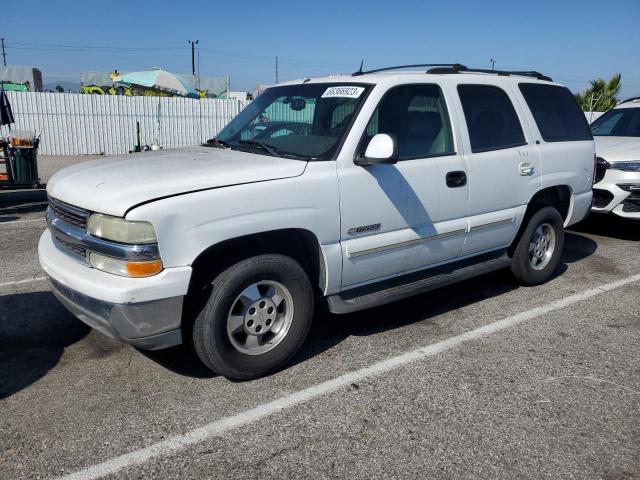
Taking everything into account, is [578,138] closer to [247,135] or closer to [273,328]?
[247,135]

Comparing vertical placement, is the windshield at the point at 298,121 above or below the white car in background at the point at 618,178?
above

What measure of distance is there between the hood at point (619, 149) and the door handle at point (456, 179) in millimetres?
4062

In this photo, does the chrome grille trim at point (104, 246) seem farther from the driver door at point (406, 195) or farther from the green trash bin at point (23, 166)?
the green trash bin at point (23, 166)

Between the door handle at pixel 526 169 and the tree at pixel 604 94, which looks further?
the tree at pixel 604 94

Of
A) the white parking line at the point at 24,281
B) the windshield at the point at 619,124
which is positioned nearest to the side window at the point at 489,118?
the white parking line at the point at 24,281

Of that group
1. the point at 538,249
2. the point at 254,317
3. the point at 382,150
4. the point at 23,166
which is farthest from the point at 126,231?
the point at 23,166

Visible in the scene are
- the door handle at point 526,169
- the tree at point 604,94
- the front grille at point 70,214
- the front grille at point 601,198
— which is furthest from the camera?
the tree at point 604,94

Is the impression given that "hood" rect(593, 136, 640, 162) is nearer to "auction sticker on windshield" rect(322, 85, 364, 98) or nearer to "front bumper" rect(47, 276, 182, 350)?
"auction sticker on windshield" rect(322, 85, 364, 98)

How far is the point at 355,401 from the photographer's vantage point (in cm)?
325

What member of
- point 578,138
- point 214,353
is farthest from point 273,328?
point 578,138

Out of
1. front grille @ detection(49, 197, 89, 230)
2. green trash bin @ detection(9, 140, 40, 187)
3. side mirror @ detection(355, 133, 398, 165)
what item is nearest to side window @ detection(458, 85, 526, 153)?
side mirror @ detection(355, 133, 398, 165)

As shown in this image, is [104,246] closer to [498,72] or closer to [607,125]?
[498,72]

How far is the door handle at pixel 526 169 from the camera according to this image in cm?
475

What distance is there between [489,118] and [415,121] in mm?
905
